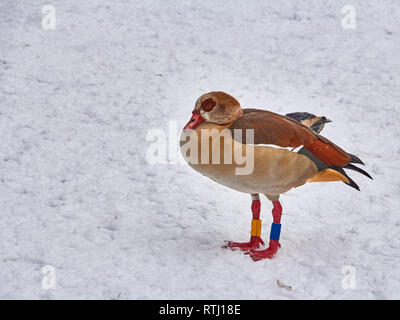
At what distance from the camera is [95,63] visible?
359 inches

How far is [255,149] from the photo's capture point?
4.23 m

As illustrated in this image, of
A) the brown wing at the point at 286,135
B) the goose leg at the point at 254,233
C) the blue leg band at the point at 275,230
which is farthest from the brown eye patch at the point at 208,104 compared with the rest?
the blue leg band at the point at 275,230

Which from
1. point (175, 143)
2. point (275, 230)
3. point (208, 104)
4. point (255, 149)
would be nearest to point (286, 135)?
point (255, 149)

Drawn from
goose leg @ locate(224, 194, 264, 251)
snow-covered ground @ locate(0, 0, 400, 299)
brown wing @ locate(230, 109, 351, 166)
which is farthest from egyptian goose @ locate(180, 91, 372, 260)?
snow-covered ground @ locate(0, 0, 400, 299)

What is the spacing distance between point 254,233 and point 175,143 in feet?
9.35

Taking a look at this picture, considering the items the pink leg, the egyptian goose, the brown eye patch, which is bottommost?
the pink leg

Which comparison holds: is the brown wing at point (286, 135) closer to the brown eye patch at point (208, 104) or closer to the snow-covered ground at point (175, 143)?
the brown eye patch at point (208, 104)

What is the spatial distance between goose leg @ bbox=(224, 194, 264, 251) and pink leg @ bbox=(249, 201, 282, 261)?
0.36 feet

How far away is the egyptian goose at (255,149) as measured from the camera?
4223mm

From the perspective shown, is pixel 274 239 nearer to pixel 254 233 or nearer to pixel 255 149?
pixel 254 233

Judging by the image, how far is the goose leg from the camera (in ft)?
15.9

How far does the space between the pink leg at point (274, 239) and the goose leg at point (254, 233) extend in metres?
0.11

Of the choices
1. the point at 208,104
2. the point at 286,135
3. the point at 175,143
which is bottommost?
the point at 286,135

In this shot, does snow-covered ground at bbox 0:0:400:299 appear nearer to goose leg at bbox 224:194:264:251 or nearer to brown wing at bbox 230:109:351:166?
goose leg at bbox 224:194:264:251
